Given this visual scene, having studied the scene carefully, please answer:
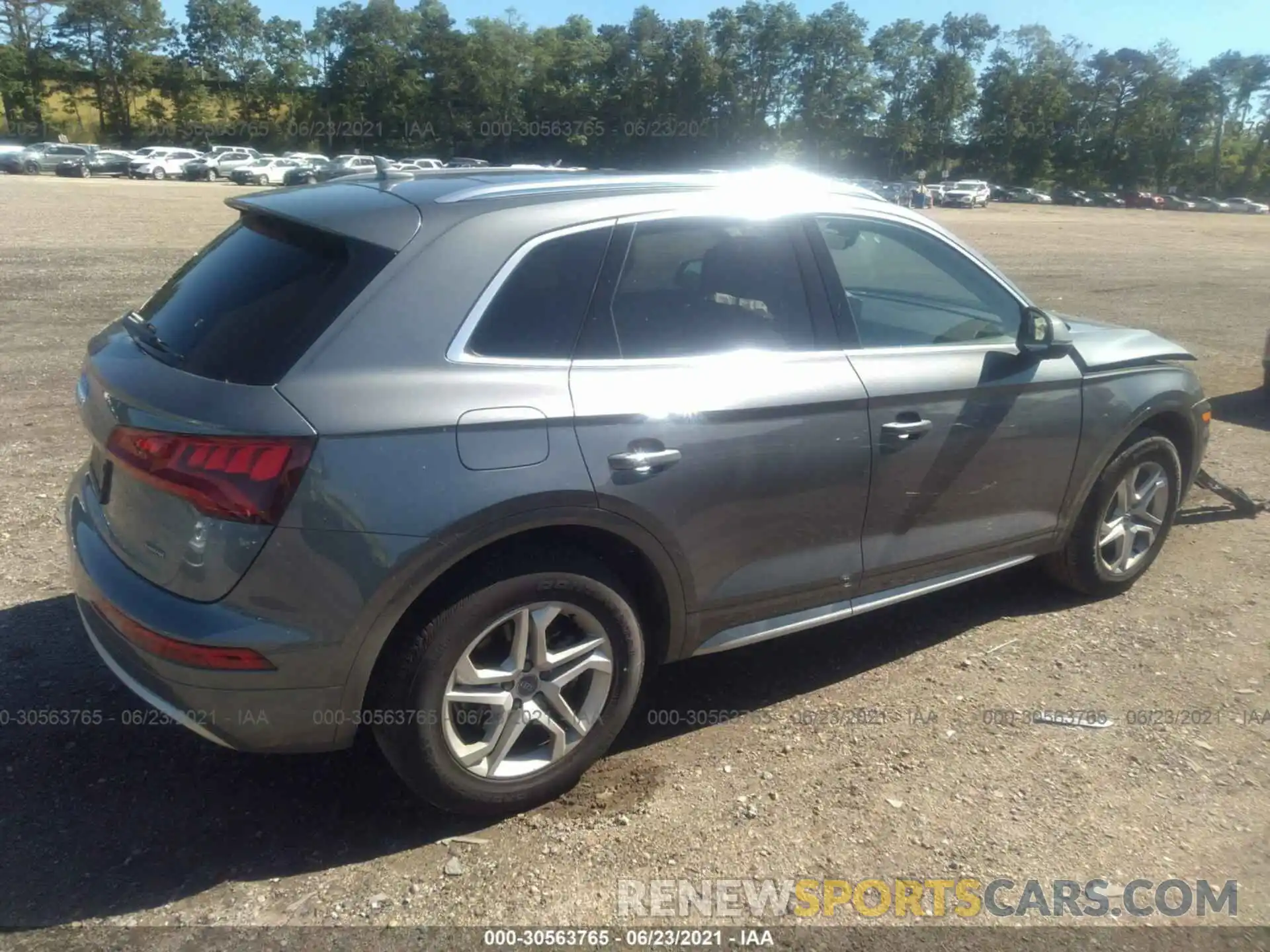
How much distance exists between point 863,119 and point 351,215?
89.1 metres

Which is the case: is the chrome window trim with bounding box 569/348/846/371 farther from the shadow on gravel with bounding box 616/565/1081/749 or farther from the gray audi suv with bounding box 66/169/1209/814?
the shadow on gravel with bounding box 616/565/1081/749

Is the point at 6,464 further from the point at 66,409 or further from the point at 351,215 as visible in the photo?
the point at 351,215

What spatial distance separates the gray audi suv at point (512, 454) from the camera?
2855 mm

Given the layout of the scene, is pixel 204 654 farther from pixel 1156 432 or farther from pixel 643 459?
pixel 1156 432

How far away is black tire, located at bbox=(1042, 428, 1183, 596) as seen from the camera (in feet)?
15.9

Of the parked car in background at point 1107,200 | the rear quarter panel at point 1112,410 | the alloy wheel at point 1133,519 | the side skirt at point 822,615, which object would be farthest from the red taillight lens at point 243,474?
the parked car in background at point 1107,200

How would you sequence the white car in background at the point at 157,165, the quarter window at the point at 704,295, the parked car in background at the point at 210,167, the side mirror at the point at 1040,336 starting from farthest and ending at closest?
the parked car in background at the point at 210,167
the white car in background at the point at 157,165
the side mirror at the point at 1040,336
the quarter window at the point at 704,295

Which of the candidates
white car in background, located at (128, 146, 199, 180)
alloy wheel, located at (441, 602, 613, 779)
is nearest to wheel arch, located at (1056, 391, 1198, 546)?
alloy wheel, located at (441, 602, 613, 779)

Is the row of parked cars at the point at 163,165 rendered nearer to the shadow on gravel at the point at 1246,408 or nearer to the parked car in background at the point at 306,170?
the parked car in background at the point at 306,170

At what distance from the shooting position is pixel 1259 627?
4844 millimetres

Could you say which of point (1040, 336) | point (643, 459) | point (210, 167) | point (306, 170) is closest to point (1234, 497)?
point (1040, 336)

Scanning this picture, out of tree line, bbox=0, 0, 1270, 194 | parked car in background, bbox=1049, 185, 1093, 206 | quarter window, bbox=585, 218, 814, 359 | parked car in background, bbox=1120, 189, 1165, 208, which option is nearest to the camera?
quarter window, bbox=585, 218, 814, 359

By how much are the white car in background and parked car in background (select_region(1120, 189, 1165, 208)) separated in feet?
205

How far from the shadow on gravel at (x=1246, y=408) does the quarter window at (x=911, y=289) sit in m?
5.05
